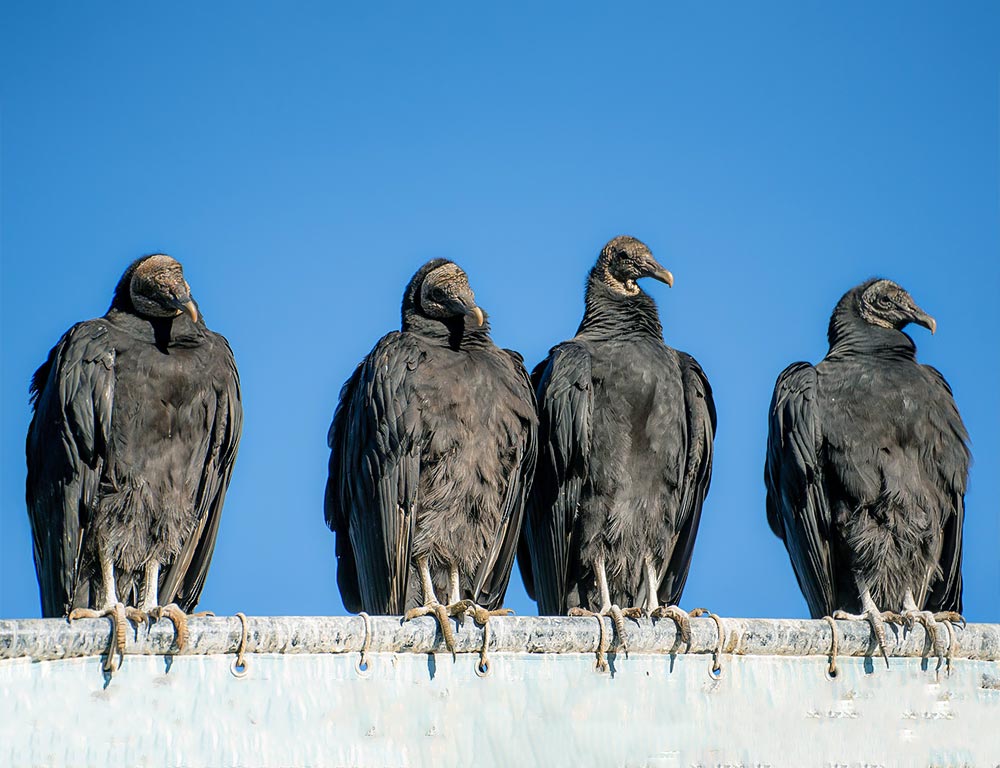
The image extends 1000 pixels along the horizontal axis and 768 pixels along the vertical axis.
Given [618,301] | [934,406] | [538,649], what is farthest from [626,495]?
[538,649]

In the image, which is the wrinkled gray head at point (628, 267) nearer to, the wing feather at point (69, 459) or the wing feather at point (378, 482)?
the wing feather at point (378, 482)

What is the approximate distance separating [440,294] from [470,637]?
8.07ft

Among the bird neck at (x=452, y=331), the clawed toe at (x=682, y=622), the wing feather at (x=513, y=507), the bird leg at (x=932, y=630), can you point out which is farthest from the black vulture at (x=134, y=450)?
the bird leg at (x=932, y=630)

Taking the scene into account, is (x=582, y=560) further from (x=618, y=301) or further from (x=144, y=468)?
(x=144, y=468)

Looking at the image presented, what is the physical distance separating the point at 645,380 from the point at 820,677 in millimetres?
2136

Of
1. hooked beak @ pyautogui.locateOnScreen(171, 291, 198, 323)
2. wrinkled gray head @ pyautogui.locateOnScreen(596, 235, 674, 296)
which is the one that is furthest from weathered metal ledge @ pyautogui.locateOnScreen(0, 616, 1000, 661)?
wrinkled gray head @ pyautogui.locateOnScreen(596, 235, 674, 296)

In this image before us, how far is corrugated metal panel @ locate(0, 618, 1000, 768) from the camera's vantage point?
4320 mm

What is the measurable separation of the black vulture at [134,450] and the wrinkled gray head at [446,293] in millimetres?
998

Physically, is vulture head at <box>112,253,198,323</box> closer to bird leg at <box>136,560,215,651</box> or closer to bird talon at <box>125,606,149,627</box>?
bird leg at <box>136,560,215,651</box>

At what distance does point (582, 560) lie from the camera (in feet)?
→ 22.5

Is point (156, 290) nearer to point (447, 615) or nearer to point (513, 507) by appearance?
point (513, 507)

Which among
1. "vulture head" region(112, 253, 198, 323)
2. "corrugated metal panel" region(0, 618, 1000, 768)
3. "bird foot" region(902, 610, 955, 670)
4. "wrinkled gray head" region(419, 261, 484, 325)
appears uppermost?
"wrinkled gray head" region(419, 261, 484, 325)

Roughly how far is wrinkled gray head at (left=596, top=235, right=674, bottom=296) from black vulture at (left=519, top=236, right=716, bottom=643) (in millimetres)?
436

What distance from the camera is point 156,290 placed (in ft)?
21.1
